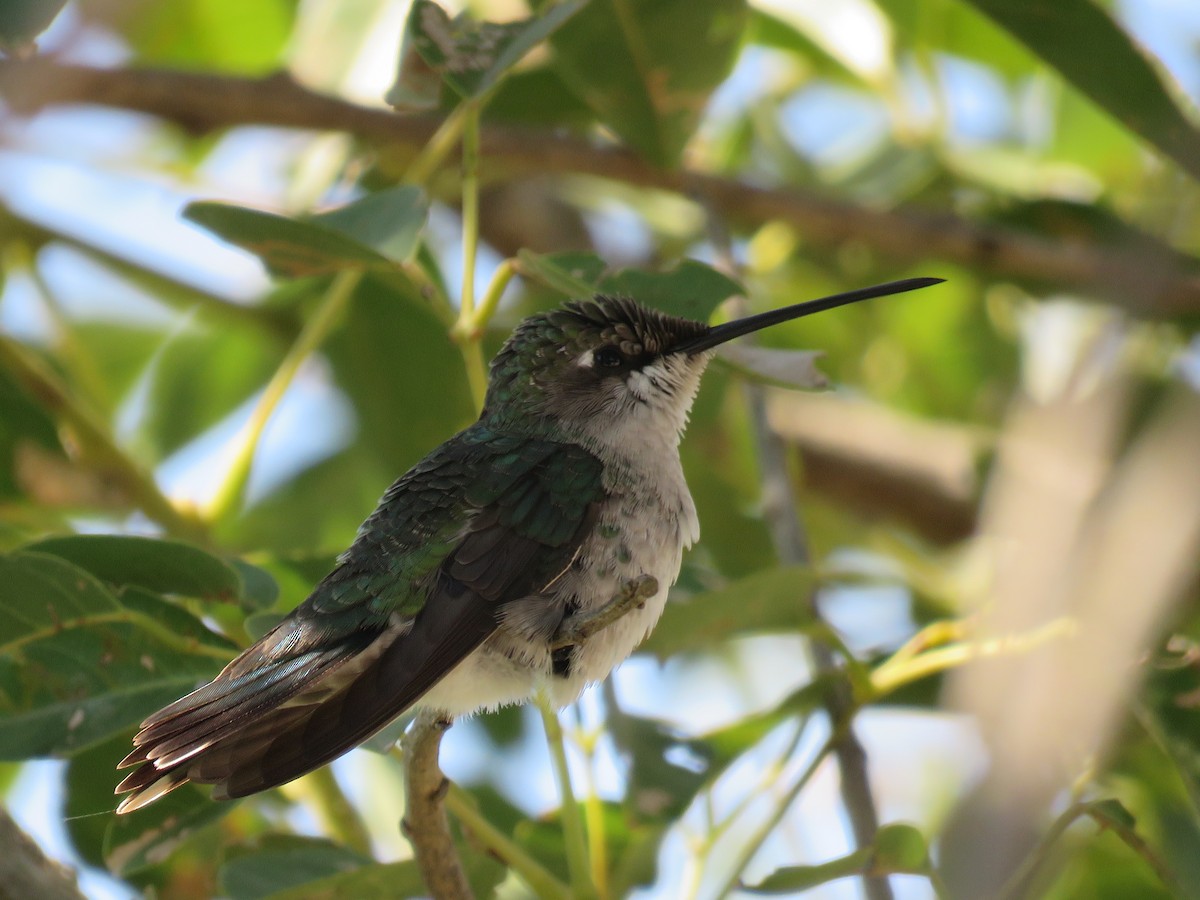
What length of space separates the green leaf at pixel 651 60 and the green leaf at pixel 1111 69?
0.68m

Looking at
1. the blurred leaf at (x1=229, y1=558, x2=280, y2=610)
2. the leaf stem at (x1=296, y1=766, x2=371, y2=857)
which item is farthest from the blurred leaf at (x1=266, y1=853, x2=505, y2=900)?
the leaf stem at (x1=296, y1=766, x2=371, y2=857)

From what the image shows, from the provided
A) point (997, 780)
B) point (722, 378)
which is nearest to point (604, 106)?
point (722, 378)

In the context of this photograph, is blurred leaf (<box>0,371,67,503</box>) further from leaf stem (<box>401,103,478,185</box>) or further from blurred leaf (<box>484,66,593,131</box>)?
blurred leaf (<box>484,66,593,131</box>)

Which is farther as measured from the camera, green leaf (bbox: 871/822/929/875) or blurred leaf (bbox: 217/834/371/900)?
blurred leaf (bbox: 217/834/371/900)

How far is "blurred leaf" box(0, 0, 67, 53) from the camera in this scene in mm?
2152

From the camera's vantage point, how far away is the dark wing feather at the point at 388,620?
7.33 ft

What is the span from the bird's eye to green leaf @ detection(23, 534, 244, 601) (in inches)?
41.5

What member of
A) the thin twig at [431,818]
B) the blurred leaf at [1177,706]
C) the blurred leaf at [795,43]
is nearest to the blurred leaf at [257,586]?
the thin twig at [431,818]

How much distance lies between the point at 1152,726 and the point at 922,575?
1.51 metres

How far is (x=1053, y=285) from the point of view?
4418 millimetres

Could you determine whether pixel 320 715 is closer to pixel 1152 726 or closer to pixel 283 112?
pixel 1152 726

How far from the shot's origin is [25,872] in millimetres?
2006

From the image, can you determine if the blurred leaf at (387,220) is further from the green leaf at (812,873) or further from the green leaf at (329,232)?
the green leaf at (812,873)

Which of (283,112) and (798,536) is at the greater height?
(283,112)
